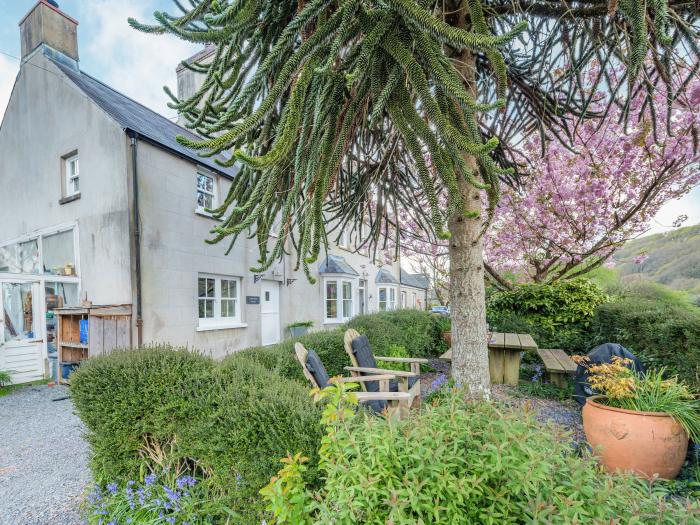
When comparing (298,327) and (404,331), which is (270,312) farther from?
(404,331)

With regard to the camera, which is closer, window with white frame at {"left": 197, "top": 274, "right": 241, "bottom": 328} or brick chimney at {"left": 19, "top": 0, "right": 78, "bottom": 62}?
brick chimney at {"left": 19, "top": 0, "right": 78, "bottom": 62}

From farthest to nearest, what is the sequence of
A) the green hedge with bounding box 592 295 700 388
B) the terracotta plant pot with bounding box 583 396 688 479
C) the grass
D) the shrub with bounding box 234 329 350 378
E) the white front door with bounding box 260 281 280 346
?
the white front door with bounding box 260 281 280 346
the grass
the green hedge with bounding box 592 295 700 388
the shrub with bounding box 234 329 350 378
the terracotta plant pot with bounding box 583 396 688 479

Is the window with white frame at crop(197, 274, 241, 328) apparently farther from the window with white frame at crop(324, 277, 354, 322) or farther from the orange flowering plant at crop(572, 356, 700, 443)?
the orange flowering plant at crop(572, 356, 700, 443)

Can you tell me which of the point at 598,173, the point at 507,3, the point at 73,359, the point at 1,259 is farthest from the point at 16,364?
the point at 598,173

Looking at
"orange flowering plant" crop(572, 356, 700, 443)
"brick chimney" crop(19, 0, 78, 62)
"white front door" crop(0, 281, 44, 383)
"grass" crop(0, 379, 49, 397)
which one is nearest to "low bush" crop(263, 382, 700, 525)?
"orange flowering plant" crop(572, 356, 700, 443)

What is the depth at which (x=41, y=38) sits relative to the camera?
7.93m

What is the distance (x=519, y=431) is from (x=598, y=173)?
656 centimetres

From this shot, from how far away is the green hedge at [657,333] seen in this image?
4.02 metres

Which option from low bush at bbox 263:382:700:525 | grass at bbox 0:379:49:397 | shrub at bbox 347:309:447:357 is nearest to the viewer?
low bush at bbox 263:382:700:525

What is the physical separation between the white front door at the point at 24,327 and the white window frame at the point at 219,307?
131 inches

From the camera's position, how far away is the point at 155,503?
2320 millimetres

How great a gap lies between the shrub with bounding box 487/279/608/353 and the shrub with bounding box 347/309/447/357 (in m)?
1.34

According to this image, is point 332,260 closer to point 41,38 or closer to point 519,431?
point 41,38

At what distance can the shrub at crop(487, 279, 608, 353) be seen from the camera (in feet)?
21.3
